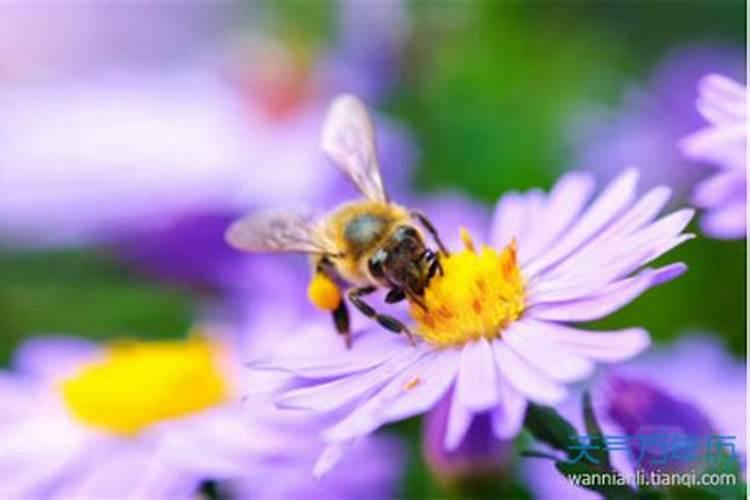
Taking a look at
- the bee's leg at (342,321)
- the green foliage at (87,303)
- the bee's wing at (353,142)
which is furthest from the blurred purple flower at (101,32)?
the bee's leg at (342,321)

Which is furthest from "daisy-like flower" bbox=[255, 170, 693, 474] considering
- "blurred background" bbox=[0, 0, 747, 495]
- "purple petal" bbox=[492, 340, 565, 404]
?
Answer: "blurred background" bbox=[0, 0, 747, 495]

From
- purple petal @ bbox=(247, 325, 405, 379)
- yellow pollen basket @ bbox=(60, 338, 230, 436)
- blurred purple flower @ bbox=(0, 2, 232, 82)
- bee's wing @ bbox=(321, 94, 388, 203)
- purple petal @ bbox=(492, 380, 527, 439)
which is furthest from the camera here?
blurred purple flower @ bbox=(0, 2, 232, 82)

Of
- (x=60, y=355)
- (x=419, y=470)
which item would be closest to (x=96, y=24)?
(x=60, y=355)

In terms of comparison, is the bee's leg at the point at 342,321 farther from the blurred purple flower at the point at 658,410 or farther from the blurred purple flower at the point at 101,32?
the blurred purple flower at the point at 101,32

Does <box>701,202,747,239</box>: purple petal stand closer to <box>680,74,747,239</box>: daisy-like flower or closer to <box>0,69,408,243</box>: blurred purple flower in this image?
<box>680,74,747,239</box>: daisy-like flower

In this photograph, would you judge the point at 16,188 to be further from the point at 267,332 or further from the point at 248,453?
the point at 248,453

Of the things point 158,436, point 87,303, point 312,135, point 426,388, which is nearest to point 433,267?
point 426,388

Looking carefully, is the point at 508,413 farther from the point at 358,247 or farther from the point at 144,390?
the point at 144,390
